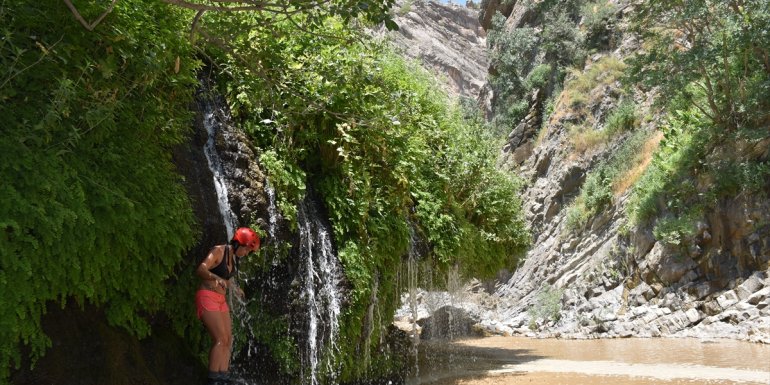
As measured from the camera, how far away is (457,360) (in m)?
12.9

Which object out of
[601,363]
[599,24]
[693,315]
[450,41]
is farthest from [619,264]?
[450,41]

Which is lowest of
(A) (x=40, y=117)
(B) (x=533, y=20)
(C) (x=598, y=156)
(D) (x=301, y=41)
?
(A) (x=40, y=117)

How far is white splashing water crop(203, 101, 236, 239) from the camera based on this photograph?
6699 millimetres

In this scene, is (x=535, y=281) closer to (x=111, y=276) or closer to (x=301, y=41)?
(x=301, y=41)

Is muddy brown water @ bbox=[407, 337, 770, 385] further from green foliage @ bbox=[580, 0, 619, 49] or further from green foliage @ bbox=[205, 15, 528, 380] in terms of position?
green foliage @ bbox=[580, 0, 619, 49]

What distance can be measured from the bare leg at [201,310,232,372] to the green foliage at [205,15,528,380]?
2114 mm

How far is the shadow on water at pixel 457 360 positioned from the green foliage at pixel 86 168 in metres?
5.81

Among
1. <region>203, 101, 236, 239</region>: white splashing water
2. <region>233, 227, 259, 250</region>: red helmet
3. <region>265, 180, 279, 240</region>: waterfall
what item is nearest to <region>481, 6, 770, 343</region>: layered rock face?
<region>265, 180, 279, 240</region>: waterfall

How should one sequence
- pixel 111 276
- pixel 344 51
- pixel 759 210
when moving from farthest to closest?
pixel 759 210 → pixel 344 51 → pixel 111 276

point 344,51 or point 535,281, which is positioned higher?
point 344,51

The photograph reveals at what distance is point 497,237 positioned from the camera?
12.6 m

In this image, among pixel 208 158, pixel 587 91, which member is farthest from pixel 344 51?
pixel 587 91

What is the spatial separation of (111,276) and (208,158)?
2324 millimetres

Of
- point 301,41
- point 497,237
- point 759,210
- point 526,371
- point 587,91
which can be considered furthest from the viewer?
point 587,91
